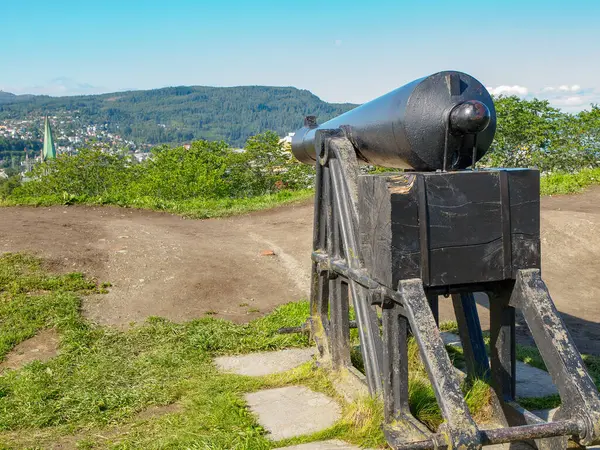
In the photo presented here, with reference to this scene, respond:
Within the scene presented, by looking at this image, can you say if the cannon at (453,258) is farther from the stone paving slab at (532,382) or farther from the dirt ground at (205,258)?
the dirt ground at (205,258)

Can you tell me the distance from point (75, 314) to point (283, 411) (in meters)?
3.76

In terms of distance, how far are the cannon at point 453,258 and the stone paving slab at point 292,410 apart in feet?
2.56

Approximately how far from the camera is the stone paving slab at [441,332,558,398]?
486cm

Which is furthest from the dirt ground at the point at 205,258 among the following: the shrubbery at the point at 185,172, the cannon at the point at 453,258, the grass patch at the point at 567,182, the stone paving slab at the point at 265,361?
the shrubbery at the point at 185,172

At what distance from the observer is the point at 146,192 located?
25859 millimetres

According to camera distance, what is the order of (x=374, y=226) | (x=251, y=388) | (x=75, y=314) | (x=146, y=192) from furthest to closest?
(x=146, y=192) < (x=75, y=314) < (x=251, y=388) < (x=374, y=226)

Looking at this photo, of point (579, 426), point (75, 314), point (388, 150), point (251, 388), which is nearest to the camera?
point (579, 426)

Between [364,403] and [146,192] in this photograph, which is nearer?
[364,403]

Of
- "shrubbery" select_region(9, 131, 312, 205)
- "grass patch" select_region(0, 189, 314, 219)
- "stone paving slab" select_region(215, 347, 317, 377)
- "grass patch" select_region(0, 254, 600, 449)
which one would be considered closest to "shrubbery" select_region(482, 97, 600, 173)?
"shrubbery" select_region(9, 131, 312, 205)

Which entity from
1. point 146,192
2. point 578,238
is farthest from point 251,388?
point 146,192

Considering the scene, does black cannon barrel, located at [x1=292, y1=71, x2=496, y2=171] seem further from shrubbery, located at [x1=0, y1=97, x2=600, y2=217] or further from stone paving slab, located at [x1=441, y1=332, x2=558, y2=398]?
shrubbery, located at [x1=0, y1=97, x2=600, y2=217]

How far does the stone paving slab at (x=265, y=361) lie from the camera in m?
5.53

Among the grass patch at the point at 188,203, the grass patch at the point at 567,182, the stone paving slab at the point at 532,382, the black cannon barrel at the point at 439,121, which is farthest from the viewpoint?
the grass patch at the point at 567,182

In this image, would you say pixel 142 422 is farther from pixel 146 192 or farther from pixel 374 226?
pixel 146 192
